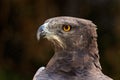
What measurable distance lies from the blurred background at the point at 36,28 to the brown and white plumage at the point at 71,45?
6.11 metres

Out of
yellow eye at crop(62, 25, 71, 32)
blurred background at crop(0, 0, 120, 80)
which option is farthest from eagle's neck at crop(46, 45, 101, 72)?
blurred background at crop(0, 0, 120, 80)

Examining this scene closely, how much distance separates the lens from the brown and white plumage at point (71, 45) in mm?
7551

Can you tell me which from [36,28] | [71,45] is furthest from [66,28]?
Result: [36,28]

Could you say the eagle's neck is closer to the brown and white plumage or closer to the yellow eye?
the brown and white plumage

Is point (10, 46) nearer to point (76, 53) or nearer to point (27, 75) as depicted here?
point (27, 75)

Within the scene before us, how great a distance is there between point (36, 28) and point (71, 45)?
6.27 m

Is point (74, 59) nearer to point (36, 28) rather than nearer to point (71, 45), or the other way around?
point (71, 45)

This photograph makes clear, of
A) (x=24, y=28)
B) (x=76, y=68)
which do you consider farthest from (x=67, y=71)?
(x=24, y=28)

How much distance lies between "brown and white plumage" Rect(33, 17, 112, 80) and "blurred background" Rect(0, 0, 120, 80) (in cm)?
611

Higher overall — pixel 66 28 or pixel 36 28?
pixel 66 28

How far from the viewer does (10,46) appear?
1431cm

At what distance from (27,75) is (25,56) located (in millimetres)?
395

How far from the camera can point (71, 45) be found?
763 centimetres

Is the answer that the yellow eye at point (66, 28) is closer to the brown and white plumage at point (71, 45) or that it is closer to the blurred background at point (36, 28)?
the brown and white plumage at point (71, 45)
